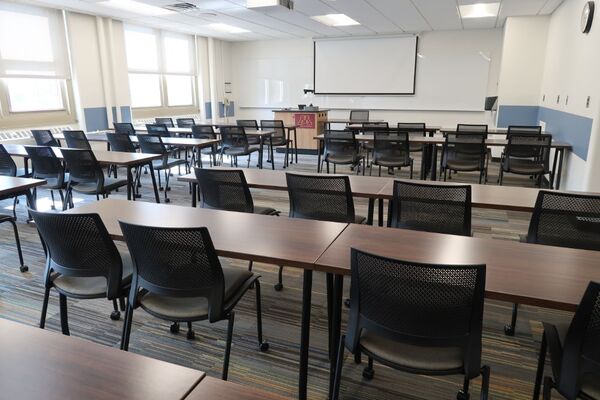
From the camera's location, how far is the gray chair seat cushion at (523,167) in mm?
5289

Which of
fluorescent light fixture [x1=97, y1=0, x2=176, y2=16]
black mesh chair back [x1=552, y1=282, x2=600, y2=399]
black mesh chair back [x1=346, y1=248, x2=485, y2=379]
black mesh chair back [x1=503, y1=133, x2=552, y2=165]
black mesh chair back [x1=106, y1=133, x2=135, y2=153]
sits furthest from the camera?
fluorescent light fixture [x1=97, y1=0, x2=176, y2=16]

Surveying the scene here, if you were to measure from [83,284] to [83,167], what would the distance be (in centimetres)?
261

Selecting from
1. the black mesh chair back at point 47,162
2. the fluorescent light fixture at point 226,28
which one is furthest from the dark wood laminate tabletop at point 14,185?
the fluorescent light fixture at point 226,28

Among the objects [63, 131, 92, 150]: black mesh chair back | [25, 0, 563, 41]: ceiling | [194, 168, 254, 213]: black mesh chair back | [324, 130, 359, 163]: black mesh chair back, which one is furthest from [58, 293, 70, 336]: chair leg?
[25, 0, 563, 41]: ceiling

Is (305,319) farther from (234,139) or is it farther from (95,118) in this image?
(95,118)

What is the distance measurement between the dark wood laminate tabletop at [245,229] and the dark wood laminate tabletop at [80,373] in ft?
2.51

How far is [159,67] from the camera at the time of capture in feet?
32.7

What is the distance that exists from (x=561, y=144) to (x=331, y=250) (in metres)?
4.98

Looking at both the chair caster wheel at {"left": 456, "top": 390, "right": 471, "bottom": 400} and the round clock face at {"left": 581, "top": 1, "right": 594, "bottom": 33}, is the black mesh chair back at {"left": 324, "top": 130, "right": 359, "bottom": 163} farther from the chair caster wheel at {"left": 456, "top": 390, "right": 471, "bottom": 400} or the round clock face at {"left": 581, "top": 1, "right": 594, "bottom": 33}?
the chair caster wheel at {"left": 456, "top": 390, "right": 471, "bottom": 400}

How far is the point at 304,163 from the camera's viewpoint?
27.3 ft

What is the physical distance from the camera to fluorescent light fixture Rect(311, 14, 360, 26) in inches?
328

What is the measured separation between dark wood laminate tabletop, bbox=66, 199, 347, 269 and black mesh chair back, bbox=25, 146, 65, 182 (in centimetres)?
231

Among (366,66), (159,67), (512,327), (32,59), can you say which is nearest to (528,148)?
(512,327)

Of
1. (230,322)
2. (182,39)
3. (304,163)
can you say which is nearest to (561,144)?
(304,163)
